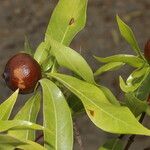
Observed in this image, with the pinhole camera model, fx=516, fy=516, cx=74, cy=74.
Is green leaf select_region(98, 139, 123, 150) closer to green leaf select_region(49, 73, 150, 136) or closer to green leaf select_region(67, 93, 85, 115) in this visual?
green leaf select_region(67, 93, 85, 115)

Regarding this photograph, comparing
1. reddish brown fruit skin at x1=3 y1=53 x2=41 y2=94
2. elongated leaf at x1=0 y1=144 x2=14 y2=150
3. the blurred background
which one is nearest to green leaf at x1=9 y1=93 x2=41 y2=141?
reddish brown fruit skin at x1=3 y1=53 x2=41 y2=94

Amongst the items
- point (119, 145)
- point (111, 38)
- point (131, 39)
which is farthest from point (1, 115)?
point (111, 38)

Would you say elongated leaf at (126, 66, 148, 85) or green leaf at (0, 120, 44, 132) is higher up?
green leaf at (0, 120, 44, 132)

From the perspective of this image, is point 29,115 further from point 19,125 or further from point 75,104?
point 19,125

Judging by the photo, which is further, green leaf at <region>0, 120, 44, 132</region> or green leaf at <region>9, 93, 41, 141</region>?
green leaf at <region>9, 93, 41, 141</region>

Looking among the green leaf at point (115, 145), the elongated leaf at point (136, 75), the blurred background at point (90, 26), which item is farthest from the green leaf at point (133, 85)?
the blurred background at point (90, 26)

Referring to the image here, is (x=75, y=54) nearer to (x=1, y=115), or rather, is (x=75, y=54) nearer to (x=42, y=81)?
(x=42, y=81)

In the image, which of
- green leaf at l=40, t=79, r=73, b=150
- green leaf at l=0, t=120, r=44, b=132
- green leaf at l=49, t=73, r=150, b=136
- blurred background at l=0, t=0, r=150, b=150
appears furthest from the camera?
blurred background at l=0, t=0, r=150, b=150

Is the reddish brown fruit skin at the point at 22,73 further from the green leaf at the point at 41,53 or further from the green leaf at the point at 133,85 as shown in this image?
the green leaf at the point at 133,85
